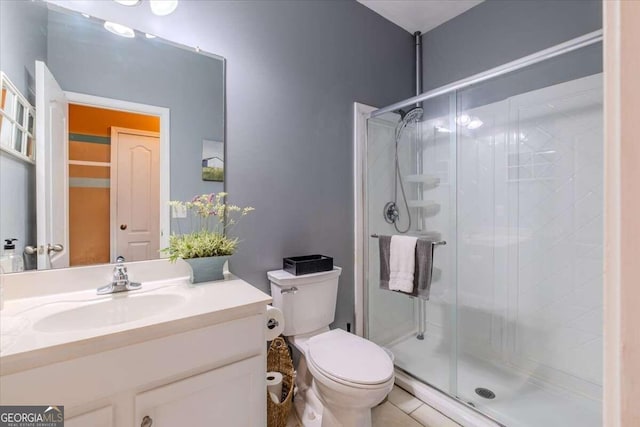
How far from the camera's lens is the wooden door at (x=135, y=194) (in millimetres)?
1251

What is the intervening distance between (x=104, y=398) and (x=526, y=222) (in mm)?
2273

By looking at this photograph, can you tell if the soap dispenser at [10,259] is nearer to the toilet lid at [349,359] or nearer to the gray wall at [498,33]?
the toilet lid at [349,359]

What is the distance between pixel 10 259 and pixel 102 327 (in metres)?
0.48

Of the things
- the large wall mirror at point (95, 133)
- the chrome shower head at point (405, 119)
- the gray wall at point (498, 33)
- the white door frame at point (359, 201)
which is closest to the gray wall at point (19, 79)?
the large wall mirror at point (95, 133)

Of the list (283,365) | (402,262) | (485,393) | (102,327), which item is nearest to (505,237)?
(402,262)

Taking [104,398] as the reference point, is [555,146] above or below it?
above

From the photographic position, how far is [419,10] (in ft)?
7.13

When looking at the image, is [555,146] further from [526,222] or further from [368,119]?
[368,119]

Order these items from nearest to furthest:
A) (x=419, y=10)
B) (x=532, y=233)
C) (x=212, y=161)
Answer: (x=212, y=161)
(x=532, y=233)
(x=419, y=10)

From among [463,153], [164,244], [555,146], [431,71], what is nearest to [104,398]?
[164,244]

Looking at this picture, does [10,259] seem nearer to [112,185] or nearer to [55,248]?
[55,248]

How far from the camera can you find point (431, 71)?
95.8 inches

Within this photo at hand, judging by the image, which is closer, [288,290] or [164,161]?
[164,161]

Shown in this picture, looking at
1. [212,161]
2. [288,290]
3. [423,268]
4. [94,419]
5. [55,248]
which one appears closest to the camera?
[94,419]
